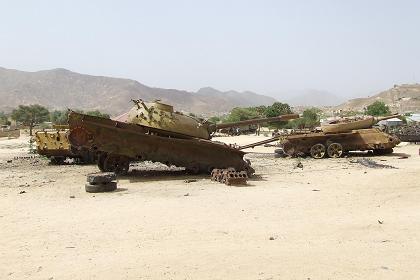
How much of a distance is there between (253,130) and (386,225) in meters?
42.9

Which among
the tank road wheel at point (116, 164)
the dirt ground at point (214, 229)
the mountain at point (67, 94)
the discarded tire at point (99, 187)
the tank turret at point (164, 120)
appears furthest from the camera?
the mountain at point (67, 94)

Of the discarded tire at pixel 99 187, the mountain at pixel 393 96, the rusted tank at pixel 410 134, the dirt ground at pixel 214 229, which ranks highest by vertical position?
the mountain at pixel 393 96

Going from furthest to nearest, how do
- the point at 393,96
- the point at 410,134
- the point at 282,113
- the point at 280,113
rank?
1. the point at 393,96
2. the point at 282,113
3. the point at 280,113
4. the point at 410,134

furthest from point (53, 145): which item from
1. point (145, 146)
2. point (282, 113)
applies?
point (282, 113)

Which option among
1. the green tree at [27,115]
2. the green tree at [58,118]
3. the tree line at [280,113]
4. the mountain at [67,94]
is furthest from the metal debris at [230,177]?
the mountain at [67,94]

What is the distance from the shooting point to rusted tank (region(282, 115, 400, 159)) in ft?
67.1

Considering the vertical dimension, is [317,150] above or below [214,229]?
above

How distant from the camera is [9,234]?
740cm

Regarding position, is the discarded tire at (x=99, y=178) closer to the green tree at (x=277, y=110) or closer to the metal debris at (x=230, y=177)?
the metal debris at (x=230, y=177)

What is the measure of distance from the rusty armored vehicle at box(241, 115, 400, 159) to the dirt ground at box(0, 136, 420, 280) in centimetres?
703

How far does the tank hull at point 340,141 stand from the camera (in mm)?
20469

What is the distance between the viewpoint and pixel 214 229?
7.61 metres

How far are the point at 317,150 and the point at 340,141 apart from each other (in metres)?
1.06

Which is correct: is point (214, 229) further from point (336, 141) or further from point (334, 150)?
point (336, 141)
